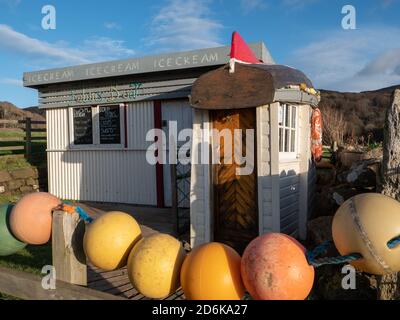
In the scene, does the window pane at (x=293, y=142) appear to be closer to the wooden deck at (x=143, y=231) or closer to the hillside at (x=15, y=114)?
the wooden deck at (x=143, y=231)

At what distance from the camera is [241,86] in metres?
5.12

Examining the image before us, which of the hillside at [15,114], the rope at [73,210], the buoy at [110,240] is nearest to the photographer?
the buoy at [110,240]

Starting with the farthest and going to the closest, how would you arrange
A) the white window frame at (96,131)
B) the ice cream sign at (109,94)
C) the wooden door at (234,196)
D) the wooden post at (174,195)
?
the white window frame at (96,131), the ice cream sign at (109,94), the wooden post at (174,195), the wooden door at (234,196)

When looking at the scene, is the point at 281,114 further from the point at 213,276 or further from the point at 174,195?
the point at 213,276

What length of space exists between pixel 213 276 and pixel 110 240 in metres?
0.81

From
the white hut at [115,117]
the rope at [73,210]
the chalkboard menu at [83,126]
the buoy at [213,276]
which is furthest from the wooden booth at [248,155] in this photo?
the chalkboard menu at [83,126]

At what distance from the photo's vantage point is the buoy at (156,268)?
2.23 meters

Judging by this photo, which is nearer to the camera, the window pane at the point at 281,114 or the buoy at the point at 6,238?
the buoy at the point at 6,238

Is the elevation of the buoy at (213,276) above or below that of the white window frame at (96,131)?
below

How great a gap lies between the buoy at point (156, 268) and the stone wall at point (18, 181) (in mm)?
9886

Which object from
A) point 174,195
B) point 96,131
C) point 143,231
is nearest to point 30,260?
point 143,231

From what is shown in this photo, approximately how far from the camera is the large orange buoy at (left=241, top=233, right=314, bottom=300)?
6.29ft

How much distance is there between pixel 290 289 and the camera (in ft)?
6.29
